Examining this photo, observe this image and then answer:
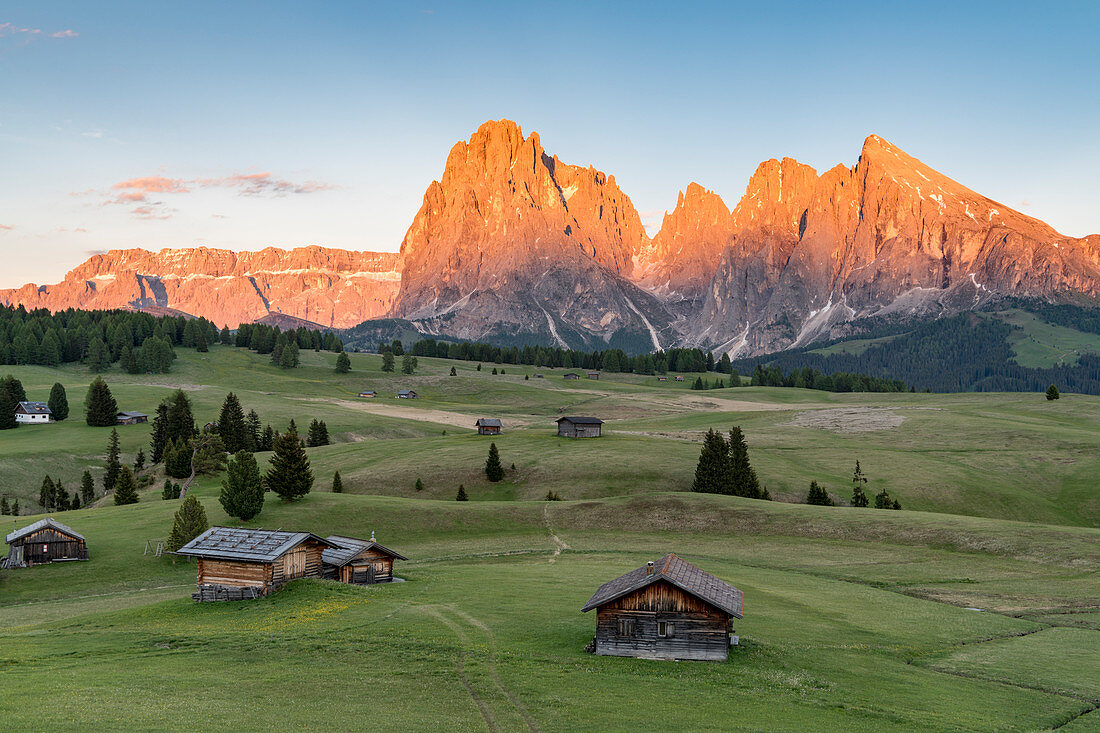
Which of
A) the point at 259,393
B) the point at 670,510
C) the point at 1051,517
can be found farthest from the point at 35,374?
the point at 1051,517

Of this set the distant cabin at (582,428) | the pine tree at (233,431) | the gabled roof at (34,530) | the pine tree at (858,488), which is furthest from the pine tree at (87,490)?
the pine tree at (858,488)

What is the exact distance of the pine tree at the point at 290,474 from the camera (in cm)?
7838

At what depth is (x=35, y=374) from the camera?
18812 cm

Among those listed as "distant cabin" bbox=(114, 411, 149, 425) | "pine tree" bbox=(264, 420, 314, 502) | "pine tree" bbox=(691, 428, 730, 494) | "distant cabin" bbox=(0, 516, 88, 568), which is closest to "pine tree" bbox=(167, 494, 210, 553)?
"distant cabin" bbox=(0, 516, 88, 568)

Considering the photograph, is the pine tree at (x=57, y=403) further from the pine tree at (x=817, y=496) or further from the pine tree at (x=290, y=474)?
the pine tree at (x=817, y=496)

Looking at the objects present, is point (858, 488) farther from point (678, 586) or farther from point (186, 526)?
point (186, 526)

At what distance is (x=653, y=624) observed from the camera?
3600 cm

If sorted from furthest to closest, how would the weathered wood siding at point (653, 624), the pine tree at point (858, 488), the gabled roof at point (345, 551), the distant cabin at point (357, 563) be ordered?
the pine tree at point (858, 488) → the distant cabin at point (357, 563) → the gabled roof at point (345, 551) → the weathered wood siding at point (653, 624)

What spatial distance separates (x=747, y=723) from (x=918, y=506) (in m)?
72.5

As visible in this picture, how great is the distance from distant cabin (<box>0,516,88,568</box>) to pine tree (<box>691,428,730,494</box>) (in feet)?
209

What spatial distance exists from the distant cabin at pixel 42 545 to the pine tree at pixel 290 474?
1858cm

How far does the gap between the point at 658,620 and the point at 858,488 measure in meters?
61.2

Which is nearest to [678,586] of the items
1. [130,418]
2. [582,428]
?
[582,428]

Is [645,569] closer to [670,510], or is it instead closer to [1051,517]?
[670,510]
